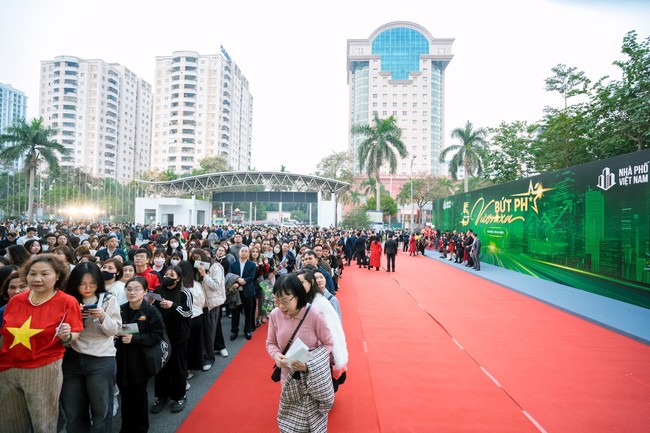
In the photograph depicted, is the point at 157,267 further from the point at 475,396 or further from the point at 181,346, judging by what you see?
the point at 475,396

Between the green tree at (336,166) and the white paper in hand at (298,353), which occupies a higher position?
the green tree at (336,166)

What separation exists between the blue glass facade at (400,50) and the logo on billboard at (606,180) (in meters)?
81.3

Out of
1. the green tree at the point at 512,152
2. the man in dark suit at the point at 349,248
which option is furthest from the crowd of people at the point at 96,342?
the green tree at the point at 512,152

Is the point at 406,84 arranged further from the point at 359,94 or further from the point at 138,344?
the point at 138,344

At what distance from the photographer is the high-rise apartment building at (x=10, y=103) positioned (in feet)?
289

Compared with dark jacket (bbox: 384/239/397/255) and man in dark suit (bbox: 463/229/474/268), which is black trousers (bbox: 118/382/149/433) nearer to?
dark jacket (bbox: 384/239/397/255)

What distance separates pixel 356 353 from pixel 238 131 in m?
80.4

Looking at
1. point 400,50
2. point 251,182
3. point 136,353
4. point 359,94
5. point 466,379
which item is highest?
point 400,50

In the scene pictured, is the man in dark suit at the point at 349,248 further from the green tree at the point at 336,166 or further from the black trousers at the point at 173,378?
the green tree at the point at 336,166

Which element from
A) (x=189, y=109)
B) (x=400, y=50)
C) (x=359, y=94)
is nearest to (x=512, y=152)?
(x=189, y=109)

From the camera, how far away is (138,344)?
2.59 m

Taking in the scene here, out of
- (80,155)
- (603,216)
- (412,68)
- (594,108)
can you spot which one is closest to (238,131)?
(80,155)

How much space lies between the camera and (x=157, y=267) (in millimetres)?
4262

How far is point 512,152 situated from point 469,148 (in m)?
5.17
